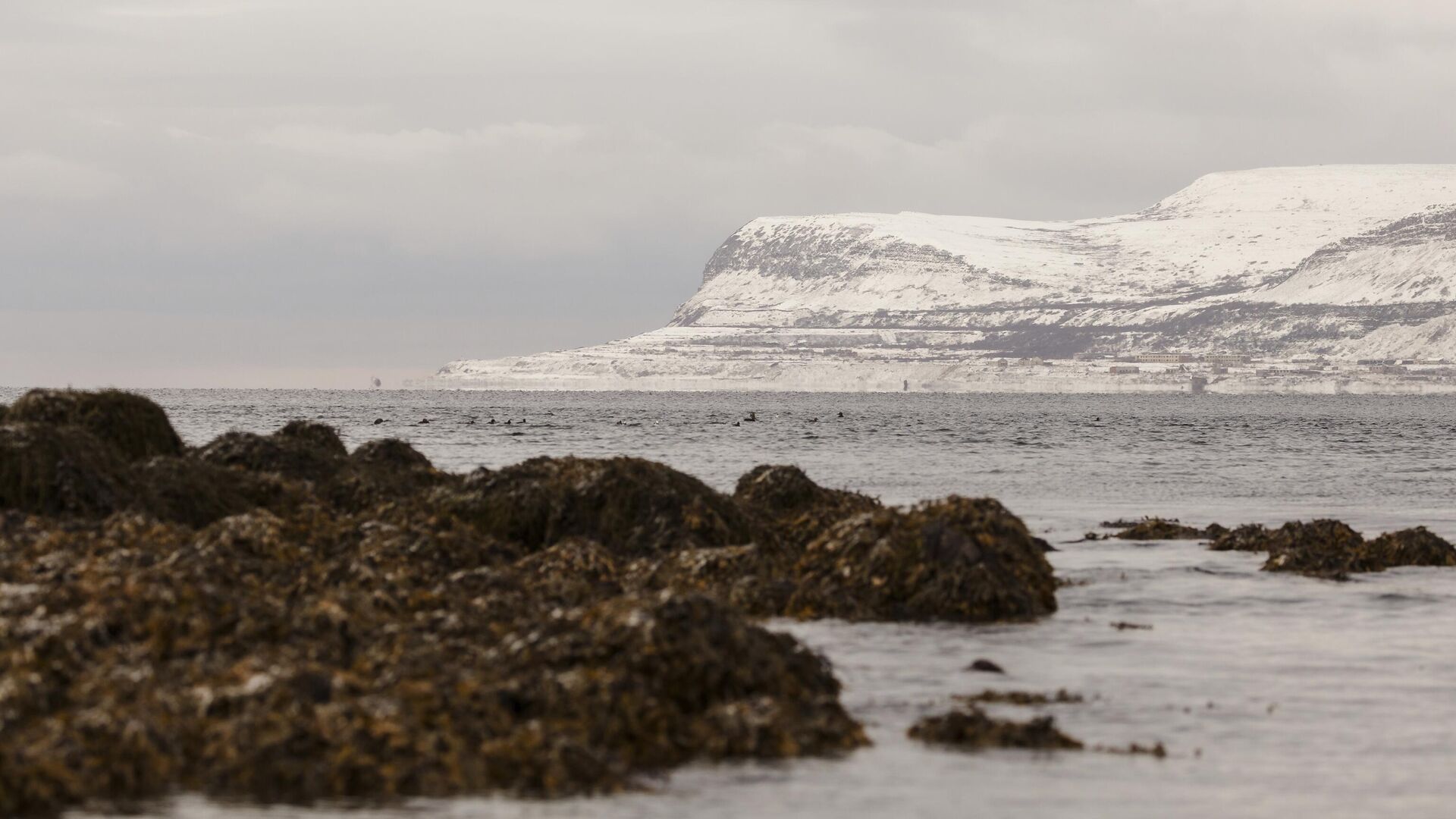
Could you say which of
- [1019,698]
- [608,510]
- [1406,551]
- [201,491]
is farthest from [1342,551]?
[201,491]

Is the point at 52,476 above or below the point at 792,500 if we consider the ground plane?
above

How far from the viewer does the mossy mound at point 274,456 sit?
25.3 m

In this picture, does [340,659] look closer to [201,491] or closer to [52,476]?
[52,476]

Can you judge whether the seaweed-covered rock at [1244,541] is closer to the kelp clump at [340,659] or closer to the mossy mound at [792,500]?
the mossy mound at [792,500]

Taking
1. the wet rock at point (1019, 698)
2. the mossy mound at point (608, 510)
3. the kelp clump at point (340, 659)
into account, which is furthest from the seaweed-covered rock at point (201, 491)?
the wet rock at point (1019, 698)

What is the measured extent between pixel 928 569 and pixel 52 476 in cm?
1043

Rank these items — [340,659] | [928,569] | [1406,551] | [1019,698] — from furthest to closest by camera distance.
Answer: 1. [1406,551]
2. [928,569]
3. [1019,698]
4. [340,659]

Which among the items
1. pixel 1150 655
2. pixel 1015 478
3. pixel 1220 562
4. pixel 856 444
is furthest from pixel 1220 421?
pixel 1150 655

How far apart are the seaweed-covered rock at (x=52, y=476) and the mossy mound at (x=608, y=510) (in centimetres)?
438

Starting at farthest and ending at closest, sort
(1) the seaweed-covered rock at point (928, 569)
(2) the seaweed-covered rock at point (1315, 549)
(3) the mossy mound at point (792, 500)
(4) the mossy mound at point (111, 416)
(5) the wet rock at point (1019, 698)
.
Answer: (3) the mossy mound at point (792, 500)
(2) the seaweed-covered rock at point (1315, 549)
(4) the mossy mound at point (111, 416)
(1) the seaweed-covered rock at point (928, 569)
(5) the wet rock at point (1019, 698)

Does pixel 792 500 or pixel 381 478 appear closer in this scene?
pixel 381 478

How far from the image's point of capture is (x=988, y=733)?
513 inches

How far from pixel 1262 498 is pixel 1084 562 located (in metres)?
21.7

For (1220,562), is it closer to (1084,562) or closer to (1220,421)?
(1084,562)
